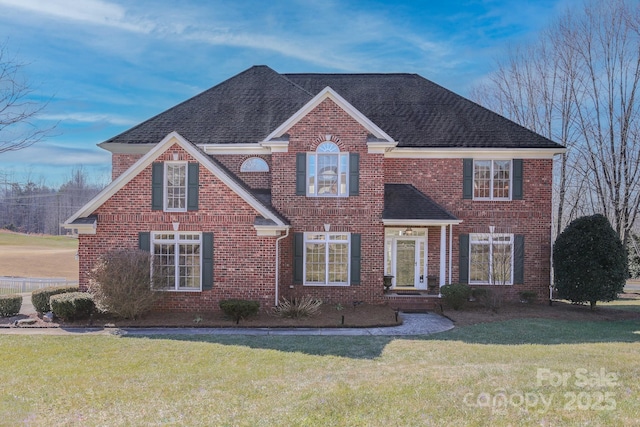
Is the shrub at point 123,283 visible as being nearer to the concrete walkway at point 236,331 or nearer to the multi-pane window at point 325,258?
the concrete walkway at point 236,331

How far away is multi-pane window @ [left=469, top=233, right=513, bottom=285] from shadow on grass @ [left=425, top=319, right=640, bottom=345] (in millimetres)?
3239

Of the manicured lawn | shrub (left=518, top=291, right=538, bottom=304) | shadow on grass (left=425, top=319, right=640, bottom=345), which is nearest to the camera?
the manicured lawn

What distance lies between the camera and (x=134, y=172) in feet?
43.5

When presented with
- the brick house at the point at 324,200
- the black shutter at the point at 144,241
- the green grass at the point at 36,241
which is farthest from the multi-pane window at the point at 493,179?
the green grass at the point at 36,241

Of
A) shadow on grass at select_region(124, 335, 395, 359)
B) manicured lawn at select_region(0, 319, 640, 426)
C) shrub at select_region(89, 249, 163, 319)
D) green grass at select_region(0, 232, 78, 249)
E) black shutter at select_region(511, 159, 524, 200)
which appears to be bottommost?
green grass at select_region(0, 232, 78, 249)

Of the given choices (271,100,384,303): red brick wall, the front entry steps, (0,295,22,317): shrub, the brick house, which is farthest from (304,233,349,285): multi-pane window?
(0,295,22,317): shrub

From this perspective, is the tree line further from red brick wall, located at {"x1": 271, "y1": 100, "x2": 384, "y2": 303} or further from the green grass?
red brick wall, located at {"x1": 271, "y1": 100, "x2": 384, "y2": 303}

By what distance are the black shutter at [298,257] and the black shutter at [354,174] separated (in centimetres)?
241

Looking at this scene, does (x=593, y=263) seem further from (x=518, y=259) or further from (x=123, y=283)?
(x=123, y=283)

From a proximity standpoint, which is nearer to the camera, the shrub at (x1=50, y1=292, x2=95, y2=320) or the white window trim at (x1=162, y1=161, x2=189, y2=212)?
the shrub at (x1=50, y1=292, x2=95, y2=320)

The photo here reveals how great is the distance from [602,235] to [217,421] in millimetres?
14722

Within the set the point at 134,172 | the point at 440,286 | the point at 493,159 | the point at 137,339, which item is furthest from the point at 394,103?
the point at 137,339

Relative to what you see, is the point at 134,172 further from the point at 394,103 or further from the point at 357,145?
the point at 394,103

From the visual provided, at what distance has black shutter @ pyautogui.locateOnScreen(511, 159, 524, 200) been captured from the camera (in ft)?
54.3
